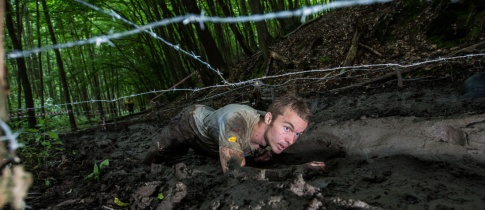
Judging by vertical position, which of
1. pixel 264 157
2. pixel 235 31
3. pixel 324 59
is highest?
pixel 235 31

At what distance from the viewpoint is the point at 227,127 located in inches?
103

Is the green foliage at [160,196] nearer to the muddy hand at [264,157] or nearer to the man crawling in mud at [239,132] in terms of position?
the man crawling in mud at [239,132]

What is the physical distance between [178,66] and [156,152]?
11610 millimetres

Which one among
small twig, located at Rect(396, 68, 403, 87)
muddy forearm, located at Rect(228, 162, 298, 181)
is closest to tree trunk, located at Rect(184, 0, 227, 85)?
small twig, located at Rect(396, 68, 403, 87)

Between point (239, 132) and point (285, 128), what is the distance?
418 mm

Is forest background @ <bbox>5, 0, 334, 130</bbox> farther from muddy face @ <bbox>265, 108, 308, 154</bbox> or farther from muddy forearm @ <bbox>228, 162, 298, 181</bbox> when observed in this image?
muddy forearm @ <bbox>228, 162, 298, 181</bbox>

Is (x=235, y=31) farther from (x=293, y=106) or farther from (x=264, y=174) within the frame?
(x=264, y=174)

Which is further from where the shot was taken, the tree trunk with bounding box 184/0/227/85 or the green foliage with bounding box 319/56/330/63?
the tree trunk with bounding box 184/0/227/85

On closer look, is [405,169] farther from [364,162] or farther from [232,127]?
[232,127]

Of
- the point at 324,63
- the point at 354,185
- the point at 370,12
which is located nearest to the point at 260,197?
the point at 354,185

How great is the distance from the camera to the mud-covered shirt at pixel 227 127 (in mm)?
2601

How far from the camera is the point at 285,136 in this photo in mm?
2730

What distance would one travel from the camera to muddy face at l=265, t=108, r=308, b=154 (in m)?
2.68

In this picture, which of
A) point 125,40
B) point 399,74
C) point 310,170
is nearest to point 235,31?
point 125,40
